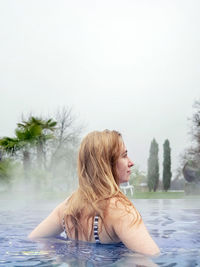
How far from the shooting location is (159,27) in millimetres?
63375

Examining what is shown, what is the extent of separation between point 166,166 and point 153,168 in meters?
1.30

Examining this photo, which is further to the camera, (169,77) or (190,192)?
(169,77)

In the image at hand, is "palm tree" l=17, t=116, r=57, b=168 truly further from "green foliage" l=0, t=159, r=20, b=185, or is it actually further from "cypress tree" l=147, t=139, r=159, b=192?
"cypress tree" l=147, t=139, r=159, b=192

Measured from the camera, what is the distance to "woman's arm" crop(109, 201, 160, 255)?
96.6 inches

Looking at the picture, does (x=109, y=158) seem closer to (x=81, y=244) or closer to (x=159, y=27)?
(x=81, y=244)

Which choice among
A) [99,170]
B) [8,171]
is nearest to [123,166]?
[99,170]

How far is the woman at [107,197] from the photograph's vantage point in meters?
2.48

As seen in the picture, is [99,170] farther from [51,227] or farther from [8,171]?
[8,171]

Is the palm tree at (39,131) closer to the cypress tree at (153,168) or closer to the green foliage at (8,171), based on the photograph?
the green foliage at (8,171)

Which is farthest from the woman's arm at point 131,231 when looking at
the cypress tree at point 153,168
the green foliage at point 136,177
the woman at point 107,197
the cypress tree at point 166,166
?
the cypress tree at point 166,166

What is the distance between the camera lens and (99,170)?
8.29ft

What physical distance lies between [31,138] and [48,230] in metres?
22.1

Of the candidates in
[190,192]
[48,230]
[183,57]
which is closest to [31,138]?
Answer: [190,192]

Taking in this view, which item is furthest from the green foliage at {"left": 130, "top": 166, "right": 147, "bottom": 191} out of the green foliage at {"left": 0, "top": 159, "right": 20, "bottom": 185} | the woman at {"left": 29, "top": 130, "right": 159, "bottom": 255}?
the woman at {"left": 29, "top": 130, "right": 159, "bottom": 255}
